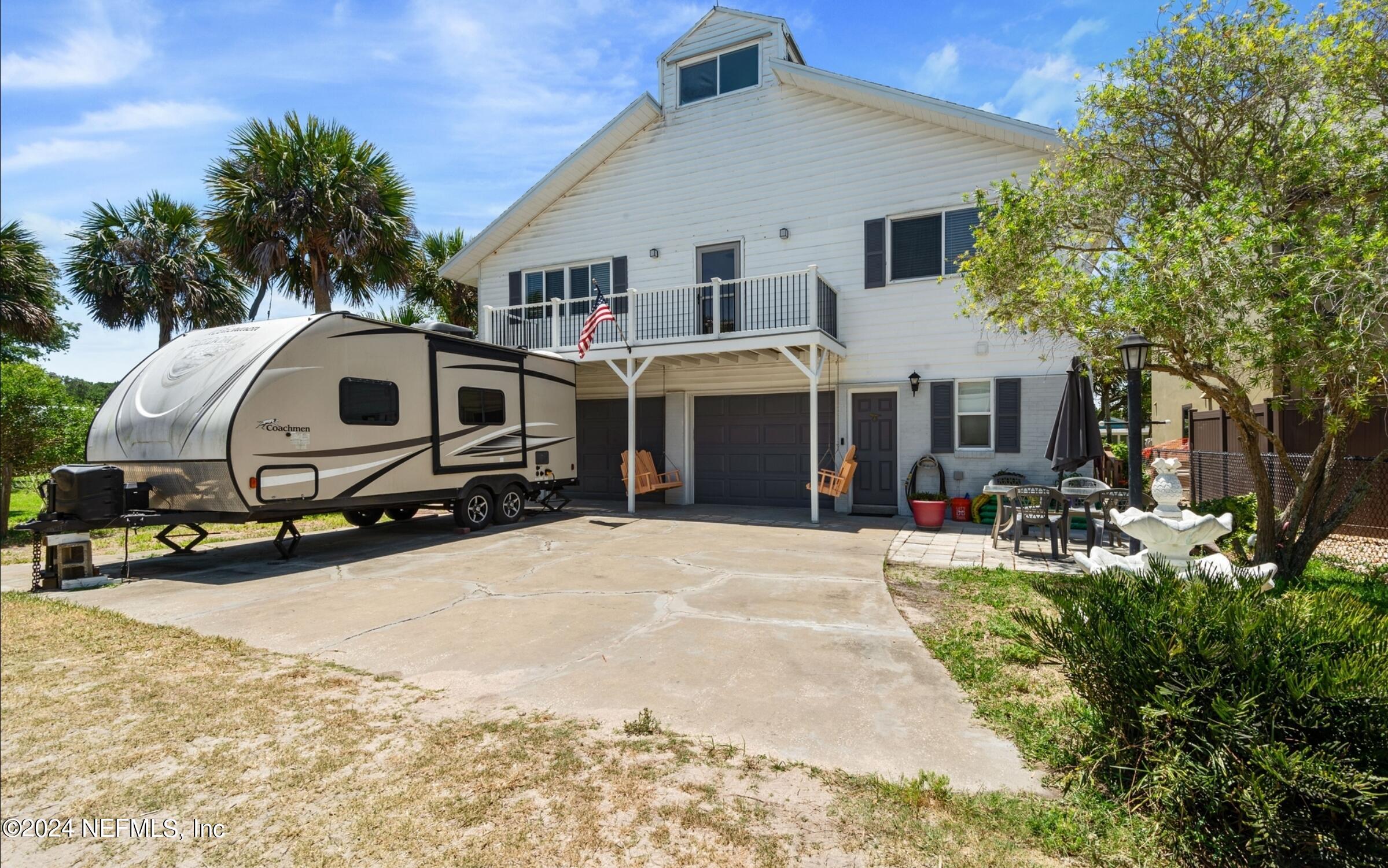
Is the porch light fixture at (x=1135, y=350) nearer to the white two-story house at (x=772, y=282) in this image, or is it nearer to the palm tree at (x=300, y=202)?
the white two-story house at (x=772, y=282)

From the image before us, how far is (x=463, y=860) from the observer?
2158 mm

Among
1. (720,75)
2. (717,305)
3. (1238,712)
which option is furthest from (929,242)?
(1238,712)

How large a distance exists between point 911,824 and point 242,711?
3189 mm

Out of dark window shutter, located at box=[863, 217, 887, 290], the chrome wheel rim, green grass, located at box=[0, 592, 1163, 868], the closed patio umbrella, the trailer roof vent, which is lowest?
green grass, located at box=[0, 592, 1163, 868]

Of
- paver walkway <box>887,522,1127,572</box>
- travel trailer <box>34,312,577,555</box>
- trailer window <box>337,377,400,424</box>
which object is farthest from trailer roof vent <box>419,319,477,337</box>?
paver walkway <box>887,522,1127,572</box>

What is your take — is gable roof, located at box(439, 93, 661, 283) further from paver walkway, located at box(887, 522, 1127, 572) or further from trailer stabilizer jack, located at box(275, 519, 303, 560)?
paver walkway, located at box(887, 522, 1127, 572)

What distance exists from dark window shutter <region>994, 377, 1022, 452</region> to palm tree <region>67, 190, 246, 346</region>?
1851 centimetres

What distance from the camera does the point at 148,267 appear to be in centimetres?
1697

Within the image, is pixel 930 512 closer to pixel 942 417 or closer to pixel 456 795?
pixel 942 417

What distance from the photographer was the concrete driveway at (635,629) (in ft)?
10.8

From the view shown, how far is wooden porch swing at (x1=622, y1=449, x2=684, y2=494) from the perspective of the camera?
41.1ft

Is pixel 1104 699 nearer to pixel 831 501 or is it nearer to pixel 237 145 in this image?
pixel 831 501

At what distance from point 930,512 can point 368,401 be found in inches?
316

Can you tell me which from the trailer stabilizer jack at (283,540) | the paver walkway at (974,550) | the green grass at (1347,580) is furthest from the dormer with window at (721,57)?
the green grass at (1347,580)
